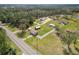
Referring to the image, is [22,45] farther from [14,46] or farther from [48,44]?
[48,44]

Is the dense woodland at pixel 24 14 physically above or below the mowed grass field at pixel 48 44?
above

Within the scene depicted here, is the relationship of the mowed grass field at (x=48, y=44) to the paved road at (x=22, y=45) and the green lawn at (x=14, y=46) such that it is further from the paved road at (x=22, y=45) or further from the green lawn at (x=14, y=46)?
the green lawn at (x=14, y=46)

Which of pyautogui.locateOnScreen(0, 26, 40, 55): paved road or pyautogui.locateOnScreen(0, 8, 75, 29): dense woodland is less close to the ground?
pyautogui.locateOnScreen(0, 8, 75, 29): dense woodland

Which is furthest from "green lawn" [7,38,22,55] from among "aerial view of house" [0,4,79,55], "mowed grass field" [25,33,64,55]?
"mowed grass field" [25,33,64,55]

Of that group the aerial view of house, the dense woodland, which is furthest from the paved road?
the dense woodland

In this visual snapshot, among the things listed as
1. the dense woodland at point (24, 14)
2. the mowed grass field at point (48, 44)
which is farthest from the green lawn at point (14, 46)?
the dense woodland at point (24, 14)

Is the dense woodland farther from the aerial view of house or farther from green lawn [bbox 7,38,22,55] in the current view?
green lawn [bbox 7,38,22,55]
